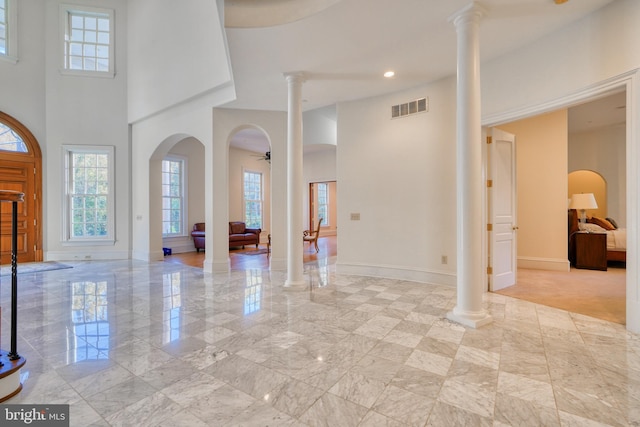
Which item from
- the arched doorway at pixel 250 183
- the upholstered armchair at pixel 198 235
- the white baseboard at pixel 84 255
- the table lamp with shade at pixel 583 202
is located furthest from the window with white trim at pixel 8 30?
the table lamp with shade at pixel 583 202

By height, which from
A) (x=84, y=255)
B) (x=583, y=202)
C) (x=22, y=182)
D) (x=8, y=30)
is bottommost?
(x=84, y=255)

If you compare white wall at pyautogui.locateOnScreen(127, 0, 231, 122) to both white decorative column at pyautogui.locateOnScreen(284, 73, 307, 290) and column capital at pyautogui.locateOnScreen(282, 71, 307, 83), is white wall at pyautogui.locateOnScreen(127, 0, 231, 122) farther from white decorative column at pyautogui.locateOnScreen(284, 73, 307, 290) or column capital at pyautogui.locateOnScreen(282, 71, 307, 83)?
white decorative column at pyautogui.locateOnScreen(284, 73, 307, 290)

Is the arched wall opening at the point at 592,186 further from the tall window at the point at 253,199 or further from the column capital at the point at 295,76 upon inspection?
the tall window at the point at 253,199

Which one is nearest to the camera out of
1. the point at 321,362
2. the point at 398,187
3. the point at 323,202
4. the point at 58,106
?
the point at 321,362

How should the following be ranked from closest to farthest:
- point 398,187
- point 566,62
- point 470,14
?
point 470,14 → point 566,62 → point 398,187

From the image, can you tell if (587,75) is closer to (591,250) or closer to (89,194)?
(591,250)

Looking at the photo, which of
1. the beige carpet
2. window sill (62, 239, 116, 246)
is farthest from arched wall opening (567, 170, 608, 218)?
window sill (62, 239, 116, 246)

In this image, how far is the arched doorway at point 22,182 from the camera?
6.52 meters

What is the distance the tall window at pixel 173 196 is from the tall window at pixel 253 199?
2.14 meters

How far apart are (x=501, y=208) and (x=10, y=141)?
9600 millimetres

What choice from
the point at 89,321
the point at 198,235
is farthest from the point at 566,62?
the point at 198,235

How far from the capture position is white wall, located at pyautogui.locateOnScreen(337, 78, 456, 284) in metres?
4.40

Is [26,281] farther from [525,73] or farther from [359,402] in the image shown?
[525,73]

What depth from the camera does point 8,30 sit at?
6.61 meters
